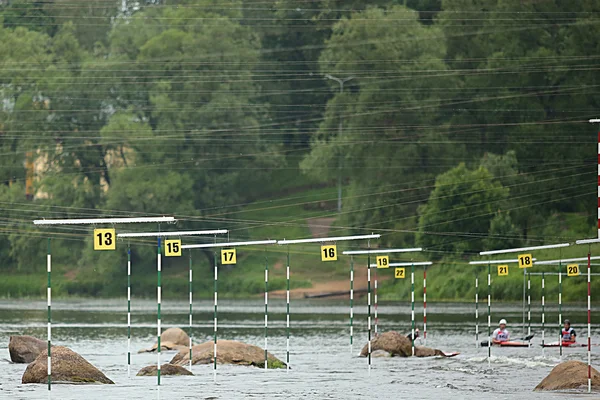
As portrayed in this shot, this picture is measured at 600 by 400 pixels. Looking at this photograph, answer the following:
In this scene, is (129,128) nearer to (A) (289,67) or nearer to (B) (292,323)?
(A) (289,67)

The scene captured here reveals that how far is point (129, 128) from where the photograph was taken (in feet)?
413

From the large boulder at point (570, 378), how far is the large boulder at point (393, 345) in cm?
1518

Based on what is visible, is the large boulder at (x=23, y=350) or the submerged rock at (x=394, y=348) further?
the submerged rock at (x=394, y=348)

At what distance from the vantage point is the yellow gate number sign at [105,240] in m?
36.7

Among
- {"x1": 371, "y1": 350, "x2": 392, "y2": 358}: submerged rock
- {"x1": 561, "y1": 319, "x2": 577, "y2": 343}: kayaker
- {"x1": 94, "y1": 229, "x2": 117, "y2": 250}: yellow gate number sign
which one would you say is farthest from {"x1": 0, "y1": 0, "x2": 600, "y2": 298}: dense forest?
{"x1": 94, "y1": 229, "x2": 117, "y2": 250}: yellow gate number sign

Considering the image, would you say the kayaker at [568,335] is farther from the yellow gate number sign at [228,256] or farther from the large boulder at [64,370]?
the large boulder at [64,370]

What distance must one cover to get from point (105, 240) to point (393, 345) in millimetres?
21535

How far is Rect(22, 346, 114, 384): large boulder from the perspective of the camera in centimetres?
4219

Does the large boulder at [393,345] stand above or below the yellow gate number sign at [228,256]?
below

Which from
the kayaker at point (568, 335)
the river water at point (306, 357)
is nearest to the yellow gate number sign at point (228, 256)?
the river water at point (306, 357)

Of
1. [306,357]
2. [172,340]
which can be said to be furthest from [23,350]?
[306,357]

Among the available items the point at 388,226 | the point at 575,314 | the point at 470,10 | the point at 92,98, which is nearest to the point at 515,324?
the point at 575,314

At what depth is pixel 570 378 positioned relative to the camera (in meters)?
39.3

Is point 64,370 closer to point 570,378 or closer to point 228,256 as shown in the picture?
point 228,256
